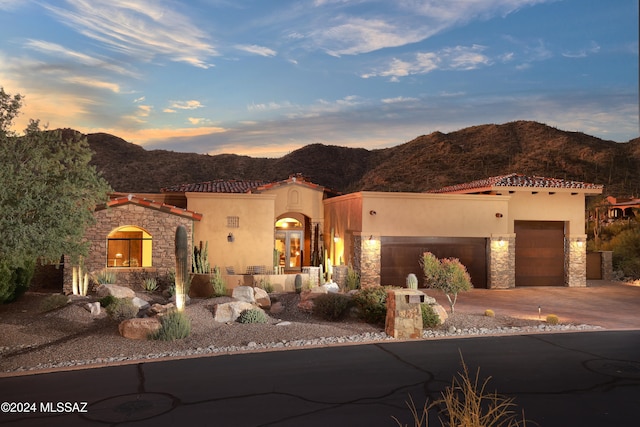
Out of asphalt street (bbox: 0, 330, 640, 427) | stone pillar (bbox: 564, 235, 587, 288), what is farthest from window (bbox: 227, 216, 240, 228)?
stone pillar (bbox: 564, 235, 587, 288)

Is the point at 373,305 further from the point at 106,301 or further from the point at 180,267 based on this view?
the point at 106,301

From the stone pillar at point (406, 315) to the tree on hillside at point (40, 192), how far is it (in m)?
7.31

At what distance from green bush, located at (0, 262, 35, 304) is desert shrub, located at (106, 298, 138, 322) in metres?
3.23

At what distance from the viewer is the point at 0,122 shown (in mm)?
11867

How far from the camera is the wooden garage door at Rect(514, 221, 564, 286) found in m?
25.3

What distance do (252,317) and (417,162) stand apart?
52175 mm

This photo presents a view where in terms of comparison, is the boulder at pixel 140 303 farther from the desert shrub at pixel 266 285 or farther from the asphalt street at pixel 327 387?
the asphalt street at pixel 327 387

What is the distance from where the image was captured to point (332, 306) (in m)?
15.2

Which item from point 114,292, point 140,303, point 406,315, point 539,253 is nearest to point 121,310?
point 140,303

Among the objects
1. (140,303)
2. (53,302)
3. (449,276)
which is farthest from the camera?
(140,303)

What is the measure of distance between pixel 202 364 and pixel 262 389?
207 centimetres

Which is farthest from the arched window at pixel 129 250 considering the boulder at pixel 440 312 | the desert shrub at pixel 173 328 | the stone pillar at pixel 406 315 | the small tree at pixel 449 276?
the stone pillar at pixel 406 315

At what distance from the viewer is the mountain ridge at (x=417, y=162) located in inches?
2314

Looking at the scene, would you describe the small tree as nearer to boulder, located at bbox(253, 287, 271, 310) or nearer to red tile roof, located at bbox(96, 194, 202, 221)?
boulder, located at bbox(253, 287, 271, 310)
